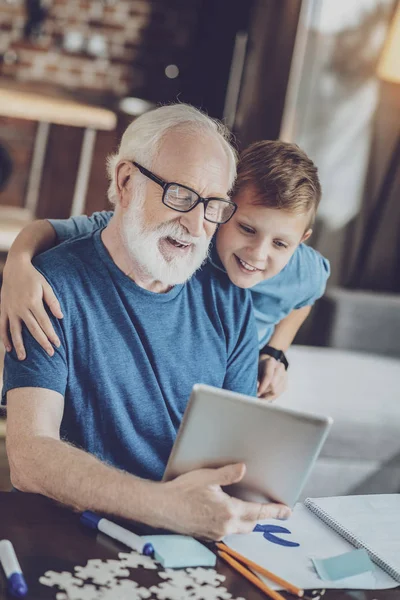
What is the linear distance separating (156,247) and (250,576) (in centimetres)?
69

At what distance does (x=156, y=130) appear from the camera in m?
1.59

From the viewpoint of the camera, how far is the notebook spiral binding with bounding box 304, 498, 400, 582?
1.22 metres

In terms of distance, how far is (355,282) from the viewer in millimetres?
4316

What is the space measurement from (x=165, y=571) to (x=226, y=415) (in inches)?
8.8

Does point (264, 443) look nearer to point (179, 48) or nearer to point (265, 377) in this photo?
point (265, 377)

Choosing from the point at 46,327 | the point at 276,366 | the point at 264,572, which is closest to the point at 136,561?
the point at 264,572

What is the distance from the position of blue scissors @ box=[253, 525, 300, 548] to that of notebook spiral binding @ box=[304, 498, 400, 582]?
3.5 inches

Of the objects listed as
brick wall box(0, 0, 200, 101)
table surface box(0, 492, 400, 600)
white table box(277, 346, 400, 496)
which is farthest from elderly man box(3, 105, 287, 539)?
brick wall box(0, 0, 200, 101)

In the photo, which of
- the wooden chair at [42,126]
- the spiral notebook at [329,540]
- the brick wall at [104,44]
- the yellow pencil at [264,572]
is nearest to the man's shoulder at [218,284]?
the spiral notebook at [329,540]

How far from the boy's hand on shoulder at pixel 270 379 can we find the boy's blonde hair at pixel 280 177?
0.42 meters

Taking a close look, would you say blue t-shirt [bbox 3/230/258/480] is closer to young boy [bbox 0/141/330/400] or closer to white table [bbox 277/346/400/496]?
young boy [bbox 0/141/330/400]

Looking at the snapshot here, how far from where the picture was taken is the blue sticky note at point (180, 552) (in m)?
1.10

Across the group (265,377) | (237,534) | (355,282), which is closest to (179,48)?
(355,282)

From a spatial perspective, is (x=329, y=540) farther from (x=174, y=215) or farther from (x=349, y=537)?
(x=174, y=215)
